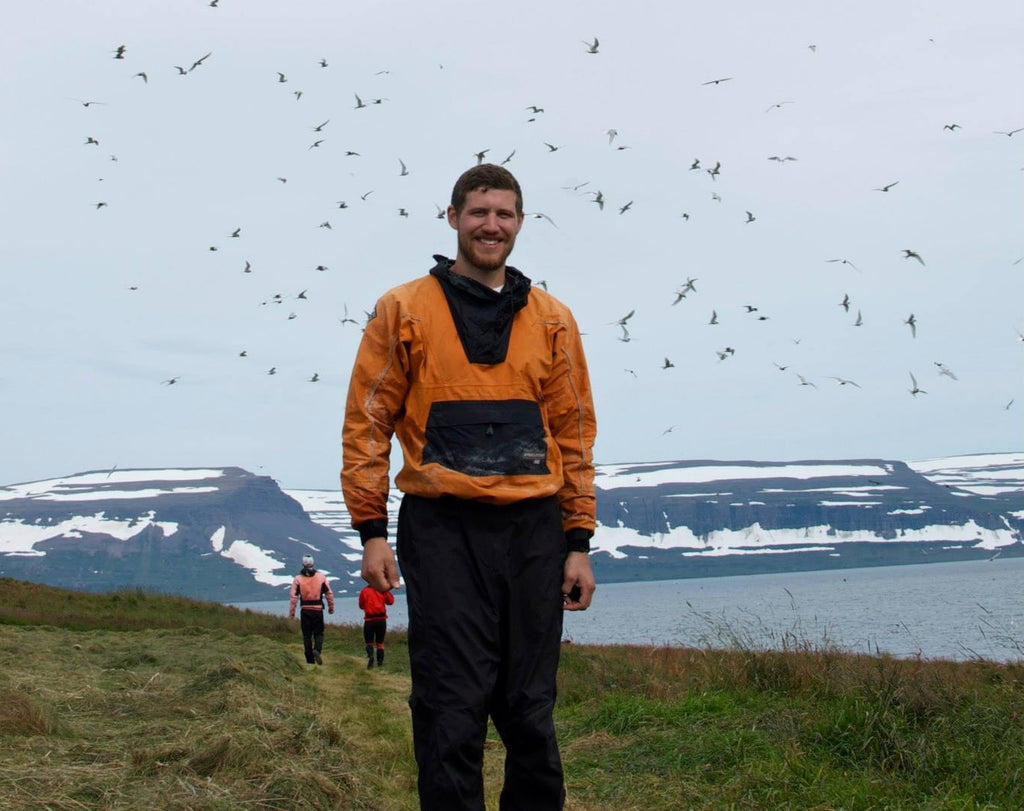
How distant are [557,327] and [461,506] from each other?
0.87 meters

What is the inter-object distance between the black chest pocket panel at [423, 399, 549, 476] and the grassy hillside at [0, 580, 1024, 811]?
2.02m

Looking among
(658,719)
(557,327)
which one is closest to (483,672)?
(557,327)

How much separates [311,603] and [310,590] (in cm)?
32

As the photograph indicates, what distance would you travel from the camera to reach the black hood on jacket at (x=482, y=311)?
13.6 feet

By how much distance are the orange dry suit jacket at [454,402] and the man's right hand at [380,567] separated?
0.05 m

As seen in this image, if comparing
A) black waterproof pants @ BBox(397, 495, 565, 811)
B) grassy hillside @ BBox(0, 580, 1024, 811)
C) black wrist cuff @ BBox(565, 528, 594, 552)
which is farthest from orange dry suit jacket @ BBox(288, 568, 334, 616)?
black waterproof pants @ BBox(397, 495, 565, 811)

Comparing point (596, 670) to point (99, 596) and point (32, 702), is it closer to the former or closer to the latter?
point (32, 702)

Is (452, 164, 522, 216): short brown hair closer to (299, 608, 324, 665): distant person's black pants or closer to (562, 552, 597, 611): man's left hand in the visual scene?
(562, 552, 597, 611): man's left hand

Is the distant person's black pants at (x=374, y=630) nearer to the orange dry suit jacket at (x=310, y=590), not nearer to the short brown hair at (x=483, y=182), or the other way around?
the orange dry suit jacket at (x=310, y=590)

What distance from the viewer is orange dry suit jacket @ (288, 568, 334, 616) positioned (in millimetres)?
17688

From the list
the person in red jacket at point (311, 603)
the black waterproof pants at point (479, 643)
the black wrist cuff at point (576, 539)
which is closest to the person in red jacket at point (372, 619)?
the person in red jacket at point (311, 603)

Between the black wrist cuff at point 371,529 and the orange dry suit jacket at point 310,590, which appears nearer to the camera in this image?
the black wrist cuff at point 371,529

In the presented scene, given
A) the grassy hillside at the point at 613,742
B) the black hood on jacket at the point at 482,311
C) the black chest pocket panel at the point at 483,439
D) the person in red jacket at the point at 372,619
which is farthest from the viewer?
the person in red jacket at the point at 372,619

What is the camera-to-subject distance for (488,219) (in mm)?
4223
